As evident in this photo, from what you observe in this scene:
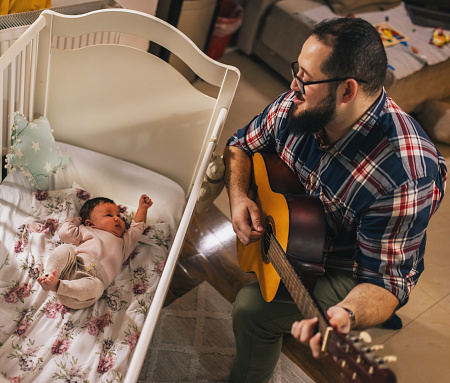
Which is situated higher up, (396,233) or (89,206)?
(396,233)

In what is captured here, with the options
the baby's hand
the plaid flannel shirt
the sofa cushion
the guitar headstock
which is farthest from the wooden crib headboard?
the sofa cushion

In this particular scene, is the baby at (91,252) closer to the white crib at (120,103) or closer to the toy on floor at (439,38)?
the white crib at (120,103)

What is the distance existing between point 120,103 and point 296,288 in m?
1.03

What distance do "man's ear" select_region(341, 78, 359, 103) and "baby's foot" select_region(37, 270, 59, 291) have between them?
92cm

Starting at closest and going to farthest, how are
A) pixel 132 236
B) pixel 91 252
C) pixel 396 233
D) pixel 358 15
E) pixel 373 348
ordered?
pixel 373 348
pixel 396 233
pixel 91 252
pixel 132 236
pixel 358 15

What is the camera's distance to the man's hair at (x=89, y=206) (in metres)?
1.79

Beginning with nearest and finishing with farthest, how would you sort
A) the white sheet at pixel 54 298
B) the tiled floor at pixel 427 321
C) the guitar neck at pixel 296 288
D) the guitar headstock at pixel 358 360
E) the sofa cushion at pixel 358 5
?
the guitar headstock at pixel 358 360 → the guitar neck at pixel 296 288 → the white sheet at pixel 54 298 → the tiled floor at pixel 427 321 → the sofa cushion at pixel 358 5

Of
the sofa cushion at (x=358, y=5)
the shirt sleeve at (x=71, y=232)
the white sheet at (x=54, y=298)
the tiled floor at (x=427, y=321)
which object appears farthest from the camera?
the sofa cushion at (x=358, y=5)

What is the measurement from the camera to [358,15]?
10.5ft

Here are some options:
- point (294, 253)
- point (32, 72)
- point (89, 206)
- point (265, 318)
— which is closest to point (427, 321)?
point (265, 318)

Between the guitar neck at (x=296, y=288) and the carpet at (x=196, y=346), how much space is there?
56 cm

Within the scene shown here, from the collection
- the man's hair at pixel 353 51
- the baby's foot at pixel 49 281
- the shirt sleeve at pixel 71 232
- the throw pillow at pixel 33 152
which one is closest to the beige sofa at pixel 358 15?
the man's hair at pixel 353 51

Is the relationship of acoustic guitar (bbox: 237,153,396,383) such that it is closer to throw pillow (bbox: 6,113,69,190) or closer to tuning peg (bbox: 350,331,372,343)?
tuning peg (bbox: 350,331,372,343)

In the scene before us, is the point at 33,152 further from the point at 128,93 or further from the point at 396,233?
the point at 396,233
